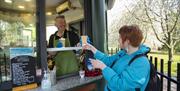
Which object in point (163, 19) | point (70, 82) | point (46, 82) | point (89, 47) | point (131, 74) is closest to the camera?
point (131, 74)

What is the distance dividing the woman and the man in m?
0.59

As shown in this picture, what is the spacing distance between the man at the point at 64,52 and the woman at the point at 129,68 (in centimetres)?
59

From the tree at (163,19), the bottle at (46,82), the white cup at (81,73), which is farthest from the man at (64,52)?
the tree at (163,19)

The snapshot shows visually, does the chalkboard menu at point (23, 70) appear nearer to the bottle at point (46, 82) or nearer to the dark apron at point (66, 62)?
the bottle at point (46, 82)

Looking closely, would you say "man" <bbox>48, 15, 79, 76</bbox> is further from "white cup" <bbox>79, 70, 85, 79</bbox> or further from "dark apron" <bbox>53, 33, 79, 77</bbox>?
"white cup" <bbox>79, 70, 85, 79</bbox>

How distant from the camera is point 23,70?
2.07m

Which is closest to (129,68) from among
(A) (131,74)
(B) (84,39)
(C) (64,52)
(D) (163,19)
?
(A) (131,74)

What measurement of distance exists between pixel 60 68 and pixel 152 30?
1021cm

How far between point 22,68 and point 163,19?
1017 cm

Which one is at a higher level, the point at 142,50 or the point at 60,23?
the point at 60,23

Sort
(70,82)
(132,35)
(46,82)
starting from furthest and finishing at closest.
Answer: (70,82) < (46,82) < (132,35)

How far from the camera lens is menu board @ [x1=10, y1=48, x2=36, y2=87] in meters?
1.99

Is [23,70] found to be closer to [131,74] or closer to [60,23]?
[60,23]

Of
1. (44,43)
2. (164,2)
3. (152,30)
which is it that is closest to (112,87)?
(44,43)
